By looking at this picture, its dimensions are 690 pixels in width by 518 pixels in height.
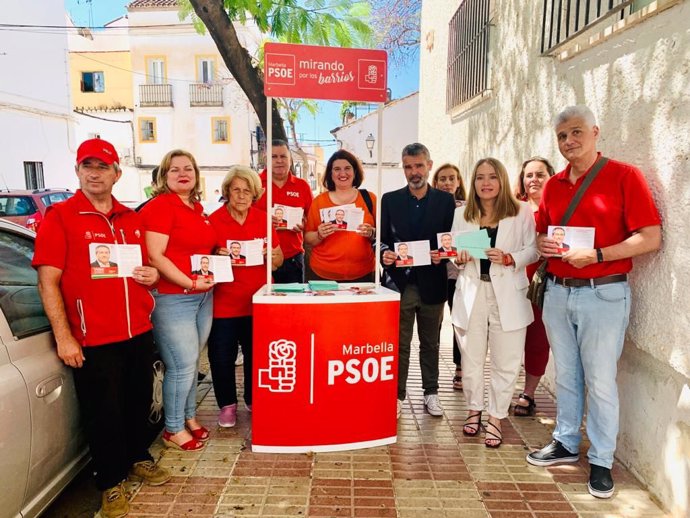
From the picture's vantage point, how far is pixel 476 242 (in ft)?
11.3

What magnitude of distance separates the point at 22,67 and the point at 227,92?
38.0 ft

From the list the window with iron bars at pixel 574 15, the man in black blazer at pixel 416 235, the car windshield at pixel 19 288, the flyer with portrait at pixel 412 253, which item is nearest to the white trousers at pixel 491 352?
the man in black blazer at pixel 416 235

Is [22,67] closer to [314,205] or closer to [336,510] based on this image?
[314,205]

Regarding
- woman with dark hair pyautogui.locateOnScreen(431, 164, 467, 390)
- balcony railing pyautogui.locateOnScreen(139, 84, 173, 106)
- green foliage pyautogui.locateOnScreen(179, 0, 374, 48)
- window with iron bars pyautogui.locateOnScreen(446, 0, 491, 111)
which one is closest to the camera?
woman with dark hair pyautogui.locateOnScreen(431, 164, 467, 390)

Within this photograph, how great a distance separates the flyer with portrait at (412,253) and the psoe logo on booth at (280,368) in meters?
1.02

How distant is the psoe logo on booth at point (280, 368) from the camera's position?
331 centimetres

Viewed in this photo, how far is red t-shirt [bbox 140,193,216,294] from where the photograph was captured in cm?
317

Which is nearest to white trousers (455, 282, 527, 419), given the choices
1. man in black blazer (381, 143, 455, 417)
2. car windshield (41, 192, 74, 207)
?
man in black blazer (381, 143, 455, 417)

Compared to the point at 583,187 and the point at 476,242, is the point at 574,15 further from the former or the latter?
the point at 476,242

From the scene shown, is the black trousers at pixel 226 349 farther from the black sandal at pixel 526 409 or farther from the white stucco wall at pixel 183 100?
the white stucco wall at pixel 183 100

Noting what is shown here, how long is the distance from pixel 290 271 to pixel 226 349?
3.94 feet

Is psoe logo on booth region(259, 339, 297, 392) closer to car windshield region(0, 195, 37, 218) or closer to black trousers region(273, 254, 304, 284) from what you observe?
black trousers region(273, 254, 304, 284)

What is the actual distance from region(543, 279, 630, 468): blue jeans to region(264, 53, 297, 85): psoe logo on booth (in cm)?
217

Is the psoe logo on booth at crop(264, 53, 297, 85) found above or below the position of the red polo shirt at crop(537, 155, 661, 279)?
above
